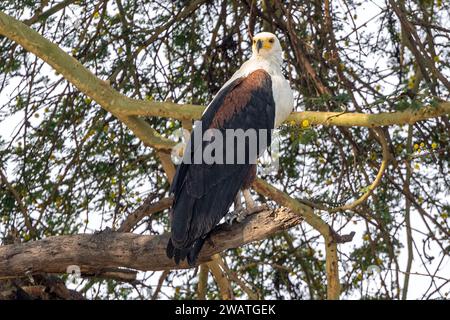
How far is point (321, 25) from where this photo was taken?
7.05 m

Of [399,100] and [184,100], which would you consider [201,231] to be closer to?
[399,100]

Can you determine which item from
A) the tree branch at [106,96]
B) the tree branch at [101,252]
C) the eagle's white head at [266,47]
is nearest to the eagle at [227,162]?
the eagle's white head at [266,47]

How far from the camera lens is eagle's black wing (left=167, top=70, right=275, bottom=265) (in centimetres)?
519

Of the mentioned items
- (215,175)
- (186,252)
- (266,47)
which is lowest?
(186,252)

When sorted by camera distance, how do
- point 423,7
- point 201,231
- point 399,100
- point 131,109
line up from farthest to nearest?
point 423,7 → point 131,109 → point 399,100 → point 201,231

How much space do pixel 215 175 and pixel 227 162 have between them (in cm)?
12

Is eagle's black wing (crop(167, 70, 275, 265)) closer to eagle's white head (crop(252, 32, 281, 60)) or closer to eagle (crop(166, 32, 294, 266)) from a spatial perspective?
eagle (crop(166, 32, 294, 266))

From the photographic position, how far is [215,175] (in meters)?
5.47

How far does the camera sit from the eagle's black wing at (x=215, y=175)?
5191mm

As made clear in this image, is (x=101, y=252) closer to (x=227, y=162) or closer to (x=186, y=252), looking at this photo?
(x=186, y=252)

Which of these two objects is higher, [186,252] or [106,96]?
[106,96]

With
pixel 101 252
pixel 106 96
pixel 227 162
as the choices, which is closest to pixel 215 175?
pixel 227 162

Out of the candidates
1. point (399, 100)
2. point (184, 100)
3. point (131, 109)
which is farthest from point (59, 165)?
point (399, 100)
